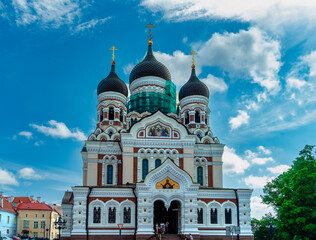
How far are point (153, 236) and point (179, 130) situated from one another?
9.97 metres

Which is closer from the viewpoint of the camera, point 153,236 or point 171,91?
point 153,236

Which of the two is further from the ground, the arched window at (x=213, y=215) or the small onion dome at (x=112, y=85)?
the small onion dome at (x=112, y=85)

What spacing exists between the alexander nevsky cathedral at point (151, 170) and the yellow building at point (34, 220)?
69.2 ft

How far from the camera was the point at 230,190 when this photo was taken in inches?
1187

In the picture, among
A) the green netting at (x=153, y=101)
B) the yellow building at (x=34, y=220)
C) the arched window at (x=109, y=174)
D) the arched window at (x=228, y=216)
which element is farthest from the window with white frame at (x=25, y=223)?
the arched window at (x=228, y=216)

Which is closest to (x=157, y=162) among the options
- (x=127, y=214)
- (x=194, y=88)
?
(x=127, y=214)

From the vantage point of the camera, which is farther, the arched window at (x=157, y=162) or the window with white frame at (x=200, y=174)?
the window with white frame at (x=200, y=174)

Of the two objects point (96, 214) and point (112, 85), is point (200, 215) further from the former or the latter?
point (112, 85)

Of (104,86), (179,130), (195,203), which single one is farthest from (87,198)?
(104,86)

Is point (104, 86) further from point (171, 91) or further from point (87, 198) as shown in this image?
point (87, 198)

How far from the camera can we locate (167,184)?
93.8 feet

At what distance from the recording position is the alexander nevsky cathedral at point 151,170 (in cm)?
2831

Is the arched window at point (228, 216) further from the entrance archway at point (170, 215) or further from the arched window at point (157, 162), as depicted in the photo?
the arched window at point (157, 162)

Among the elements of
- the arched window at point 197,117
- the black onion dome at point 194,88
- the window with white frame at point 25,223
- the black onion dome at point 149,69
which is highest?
the black onion dome at point 149,69
